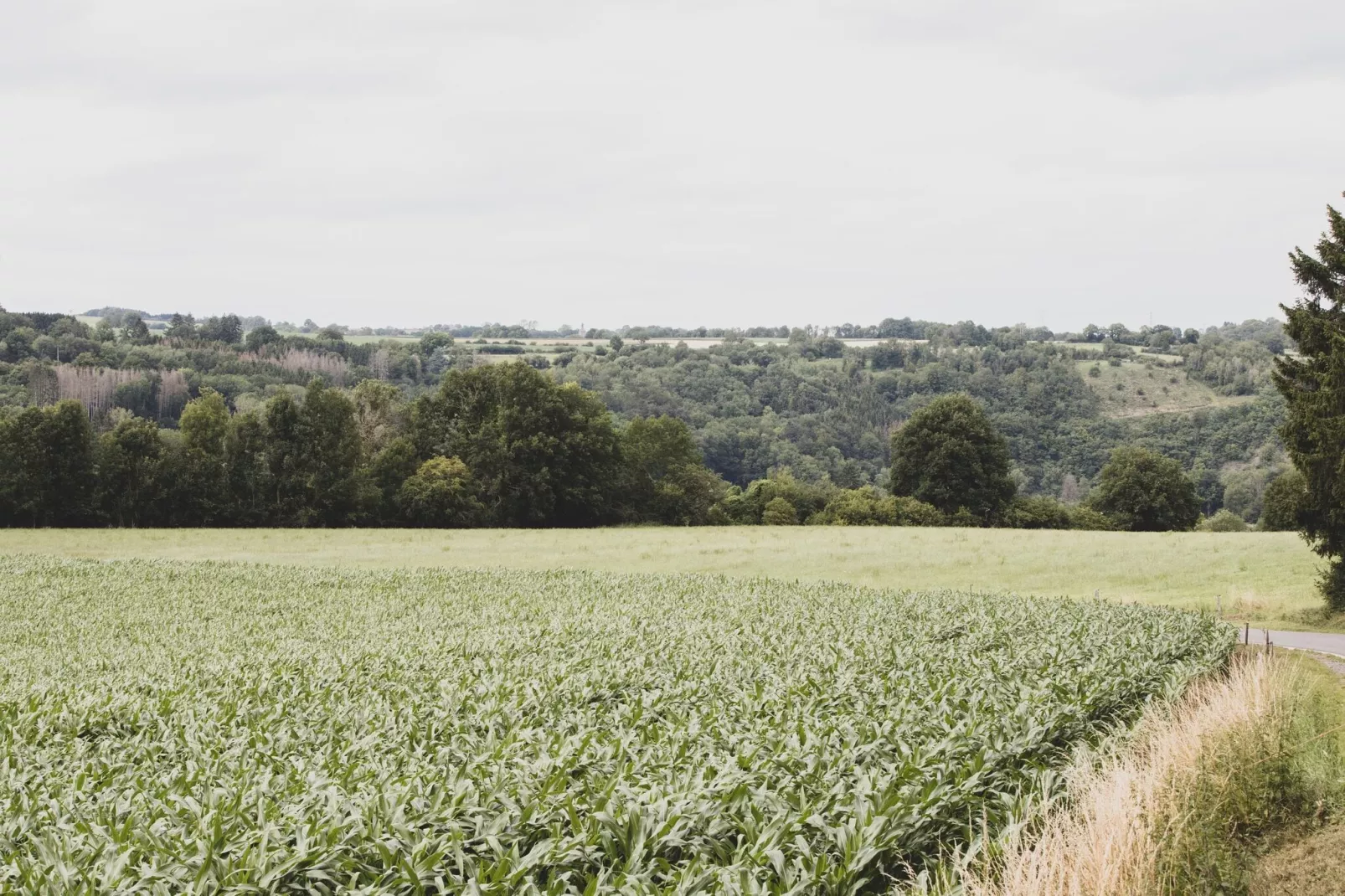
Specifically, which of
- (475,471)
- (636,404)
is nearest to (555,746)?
(475,471)

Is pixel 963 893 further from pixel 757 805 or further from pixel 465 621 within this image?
pixel 465 621

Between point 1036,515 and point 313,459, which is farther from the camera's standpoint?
point 1036,515

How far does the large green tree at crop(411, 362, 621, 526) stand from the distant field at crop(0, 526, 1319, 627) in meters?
7.64

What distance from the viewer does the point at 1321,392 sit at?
22828mm

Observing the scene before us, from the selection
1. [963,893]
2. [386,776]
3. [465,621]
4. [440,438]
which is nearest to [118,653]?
[465,621]

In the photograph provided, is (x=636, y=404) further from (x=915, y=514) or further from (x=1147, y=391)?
(x=1147, y=391)

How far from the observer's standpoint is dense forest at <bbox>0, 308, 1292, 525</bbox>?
58844mm

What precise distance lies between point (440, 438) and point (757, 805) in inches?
2383

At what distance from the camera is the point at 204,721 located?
10.2 meters

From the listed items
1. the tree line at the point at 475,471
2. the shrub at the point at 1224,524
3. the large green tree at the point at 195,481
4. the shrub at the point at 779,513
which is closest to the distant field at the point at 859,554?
the large green tree at the point at 195,481

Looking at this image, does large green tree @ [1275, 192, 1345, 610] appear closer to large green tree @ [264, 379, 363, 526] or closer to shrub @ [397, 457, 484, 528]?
shrub @ [397, 457, 484, 528]

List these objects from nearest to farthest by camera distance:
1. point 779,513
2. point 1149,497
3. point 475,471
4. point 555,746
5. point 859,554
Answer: point 555,746, point 859,554, point 475,471, point 779,513, point 1149,497

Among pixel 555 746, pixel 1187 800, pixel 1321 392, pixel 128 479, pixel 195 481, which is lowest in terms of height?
pixel 195 481

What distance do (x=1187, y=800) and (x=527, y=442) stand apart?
55390mm
